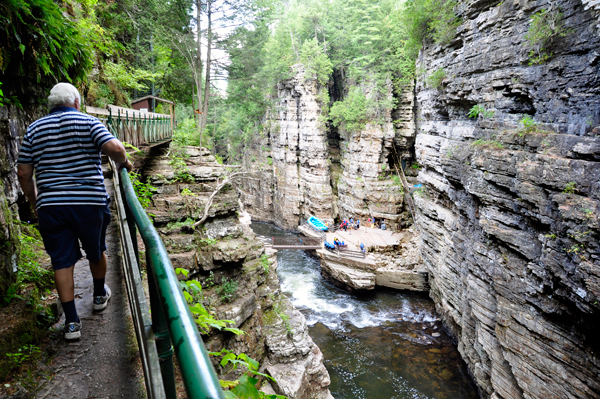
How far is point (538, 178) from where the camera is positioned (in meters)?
8.24

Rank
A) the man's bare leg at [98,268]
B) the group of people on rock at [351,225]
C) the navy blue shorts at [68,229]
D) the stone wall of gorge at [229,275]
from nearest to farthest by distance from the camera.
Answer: the navy blue shorts at [68,229] < the man's bare leg at [98,268] < the stone wall of gorge at [229,275] < the group of people on rock at [351,225]

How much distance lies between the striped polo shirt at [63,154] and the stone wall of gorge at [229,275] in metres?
5.39

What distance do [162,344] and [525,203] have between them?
33.6 ft

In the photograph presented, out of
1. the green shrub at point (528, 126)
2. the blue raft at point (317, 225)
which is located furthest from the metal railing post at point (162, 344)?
the blue raft at point (317, 225)

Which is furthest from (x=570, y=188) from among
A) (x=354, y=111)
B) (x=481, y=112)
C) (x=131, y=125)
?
(x=354, y=111)

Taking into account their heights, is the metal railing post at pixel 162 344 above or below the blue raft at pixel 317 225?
above

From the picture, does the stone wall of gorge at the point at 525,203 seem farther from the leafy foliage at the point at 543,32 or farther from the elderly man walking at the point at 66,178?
the elderly man walking at the point at 66,178

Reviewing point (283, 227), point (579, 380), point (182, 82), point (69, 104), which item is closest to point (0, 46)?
point (69, 104)

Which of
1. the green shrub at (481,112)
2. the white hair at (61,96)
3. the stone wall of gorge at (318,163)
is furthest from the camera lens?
the stone wall of gorge at (318,163)

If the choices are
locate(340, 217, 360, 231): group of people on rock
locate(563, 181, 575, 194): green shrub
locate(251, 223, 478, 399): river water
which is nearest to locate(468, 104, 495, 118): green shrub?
locate(563, 181, 575, 194): green shrub

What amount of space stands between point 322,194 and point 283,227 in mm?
6384

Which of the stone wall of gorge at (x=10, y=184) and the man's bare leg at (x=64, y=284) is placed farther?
the stone wall of gorge at (x=10, y=184)

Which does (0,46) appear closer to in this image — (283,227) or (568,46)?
(568,46)

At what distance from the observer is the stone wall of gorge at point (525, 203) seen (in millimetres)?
7336
